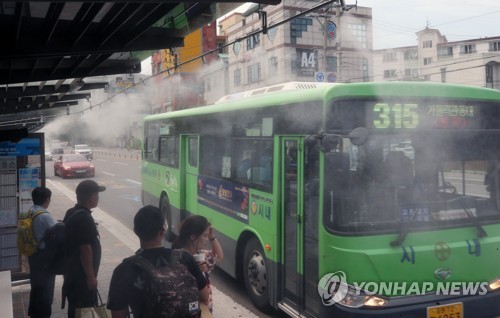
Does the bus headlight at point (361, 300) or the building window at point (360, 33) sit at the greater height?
the building window at point (360, 33)

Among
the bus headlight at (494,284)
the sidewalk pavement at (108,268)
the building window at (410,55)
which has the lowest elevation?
the sidewalk pavement at (108,268)

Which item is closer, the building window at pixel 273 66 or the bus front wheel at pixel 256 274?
the bus front wheel at pixel 256 274

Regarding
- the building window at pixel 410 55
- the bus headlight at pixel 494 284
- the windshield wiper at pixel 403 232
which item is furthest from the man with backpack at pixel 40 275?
the building window at pixel 410 55

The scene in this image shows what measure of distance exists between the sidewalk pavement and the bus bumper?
5.97ft

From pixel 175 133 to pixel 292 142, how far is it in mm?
4409

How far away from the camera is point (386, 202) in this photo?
410cm

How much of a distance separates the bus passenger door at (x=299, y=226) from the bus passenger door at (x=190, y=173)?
118 inches

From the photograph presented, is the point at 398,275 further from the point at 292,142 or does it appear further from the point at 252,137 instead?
the point at 252,137

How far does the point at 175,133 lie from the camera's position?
8.88m

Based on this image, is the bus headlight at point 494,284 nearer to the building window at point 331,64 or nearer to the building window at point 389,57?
the building window at point 331,64

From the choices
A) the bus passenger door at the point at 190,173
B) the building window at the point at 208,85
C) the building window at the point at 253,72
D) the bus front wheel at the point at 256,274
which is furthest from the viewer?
the building window at the point at 208,85

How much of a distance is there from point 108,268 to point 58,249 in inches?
142

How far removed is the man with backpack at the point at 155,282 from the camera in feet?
8.20

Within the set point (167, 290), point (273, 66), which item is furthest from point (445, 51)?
point (167, 290)
